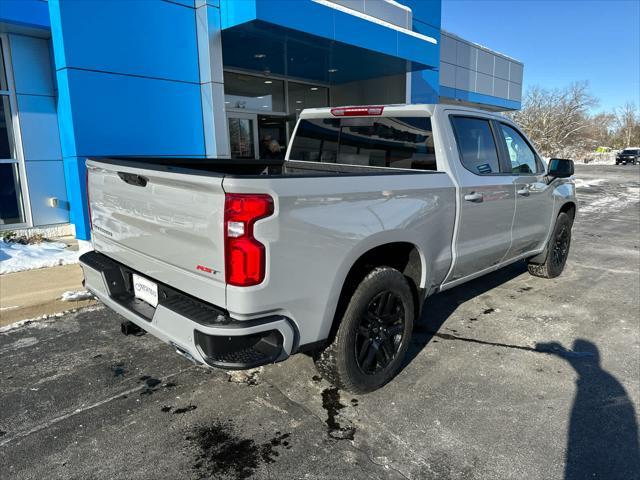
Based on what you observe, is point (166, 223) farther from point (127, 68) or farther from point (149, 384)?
point (127, 68)

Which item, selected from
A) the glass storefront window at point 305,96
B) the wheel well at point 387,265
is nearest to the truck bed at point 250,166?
the wheel well at point 387,265

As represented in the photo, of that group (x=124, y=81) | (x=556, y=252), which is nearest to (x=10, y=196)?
(x=124, y=81)

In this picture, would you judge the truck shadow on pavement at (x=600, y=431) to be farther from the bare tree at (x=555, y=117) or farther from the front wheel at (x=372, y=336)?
the bare tree at (x=555, y=117)

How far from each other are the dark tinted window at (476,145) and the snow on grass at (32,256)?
5.56 metres

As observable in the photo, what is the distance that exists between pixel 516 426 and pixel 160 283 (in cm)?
239

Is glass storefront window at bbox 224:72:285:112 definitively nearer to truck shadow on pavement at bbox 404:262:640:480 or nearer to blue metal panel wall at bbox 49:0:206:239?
blue metal panel wall at bbox 49:0:206:239

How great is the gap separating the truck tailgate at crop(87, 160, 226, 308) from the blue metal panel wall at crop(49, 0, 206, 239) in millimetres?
4042

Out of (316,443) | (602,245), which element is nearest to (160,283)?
(316,443)

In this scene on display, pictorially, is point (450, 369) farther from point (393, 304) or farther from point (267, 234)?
point (267, 234)

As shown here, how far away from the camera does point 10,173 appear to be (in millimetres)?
8047

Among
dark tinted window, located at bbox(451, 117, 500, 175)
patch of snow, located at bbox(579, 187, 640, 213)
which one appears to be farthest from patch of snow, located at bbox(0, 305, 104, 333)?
patch of snow, located at bbox(579, 187, 640, 213)

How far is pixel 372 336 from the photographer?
3168 mm

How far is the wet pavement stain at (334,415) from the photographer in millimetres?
2812

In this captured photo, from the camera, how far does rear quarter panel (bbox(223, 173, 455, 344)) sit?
7.72 feet
